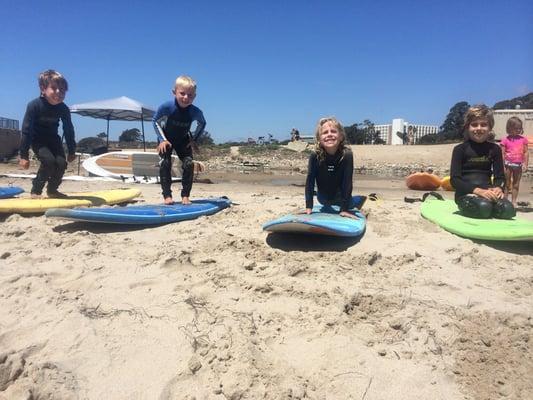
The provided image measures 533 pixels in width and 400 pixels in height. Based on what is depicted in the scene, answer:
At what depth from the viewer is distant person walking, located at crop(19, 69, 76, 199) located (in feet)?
17.0

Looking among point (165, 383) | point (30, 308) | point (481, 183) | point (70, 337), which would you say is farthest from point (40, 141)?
point (481, 183)

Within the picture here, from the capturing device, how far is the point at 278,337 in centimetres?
214

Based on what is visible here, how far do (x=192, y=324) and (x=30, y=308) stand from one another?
96 centimetres

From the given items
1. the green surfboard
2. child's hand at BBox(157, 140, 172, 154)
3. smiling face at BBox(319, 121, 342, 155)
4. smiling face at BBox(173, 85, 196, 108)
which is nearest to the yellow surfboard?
child's hand at BBox(157, 140, 172, 154)

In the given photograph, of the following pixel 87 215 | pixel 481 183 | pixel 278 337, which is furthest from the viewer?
pixel 481 183

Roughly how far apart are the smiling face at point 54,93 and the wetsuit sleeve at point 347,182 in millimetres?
3415

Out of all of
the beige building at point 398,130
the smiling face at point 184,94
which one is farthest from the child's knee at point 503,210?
the beige building at point 398,130

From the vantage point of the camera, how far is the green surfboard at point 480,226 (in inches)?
130

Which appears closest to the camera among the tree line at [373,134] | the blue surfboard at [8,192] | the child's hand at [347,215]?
the child's hand at [347,215]

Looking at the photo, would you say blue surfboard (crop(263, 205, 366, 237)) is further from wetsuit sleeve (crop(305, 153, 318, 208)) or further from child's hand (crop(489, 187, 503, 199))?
child's hand (crop(489, 187, 503, 199))

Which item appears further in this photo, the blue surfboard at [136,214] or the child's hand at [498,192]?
the child's hand at [498,192]

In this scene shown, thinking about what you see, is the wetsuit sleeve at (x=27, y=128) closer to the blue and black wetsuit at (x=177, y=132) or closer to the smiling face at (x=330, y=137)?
the blue and black wetsuit at (x=177, y=132)

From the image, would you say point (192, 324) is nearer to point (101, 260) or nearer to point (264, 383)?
point (264, 383)

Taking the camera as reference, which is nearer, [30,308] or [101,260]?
[30,308]
